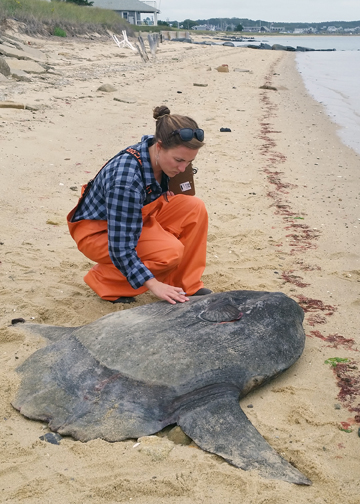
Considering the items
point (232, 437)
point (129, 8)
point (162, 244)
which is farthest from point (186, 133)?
point (129, 8)

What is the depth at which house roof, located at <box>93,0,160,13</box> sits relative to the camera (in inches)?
2083

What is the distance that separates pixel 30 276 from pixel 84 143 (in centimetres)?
399

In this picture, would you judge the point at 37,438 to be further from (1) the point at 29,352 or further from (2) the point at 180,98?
(2) the point at 180,98

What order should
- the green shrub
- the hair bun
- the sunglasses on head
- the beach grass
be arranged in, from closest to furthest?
the sunglasses on head < the hair bun < the beach grass < the green shrub

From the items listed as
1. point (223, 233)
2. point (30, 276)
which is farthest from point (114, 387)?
point (223, 233)

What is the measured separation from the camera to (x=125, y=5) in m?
54.2

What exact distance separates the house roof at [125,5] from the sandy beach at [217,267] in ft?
156

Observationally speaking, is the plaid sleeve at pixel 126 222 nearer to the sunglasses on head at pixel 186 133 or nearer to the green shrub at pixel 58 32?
the sunglasses on head at pixel 186 133

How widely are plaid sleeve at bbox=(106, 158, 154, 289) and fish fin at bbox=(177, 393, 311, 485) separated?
0.86 m

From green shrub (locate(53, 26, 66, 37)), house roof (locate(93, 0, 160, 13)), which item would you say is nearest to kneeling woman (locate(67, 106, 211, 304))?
green shrub (locate(53, 26, 66, 37))

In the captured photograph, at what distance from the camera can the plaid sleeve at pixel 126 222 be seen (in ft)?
9.59

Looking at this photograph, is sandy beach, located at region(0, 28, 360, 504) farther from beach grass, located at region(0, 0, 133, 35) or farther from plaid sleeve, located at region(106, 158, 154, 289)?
beach grass, located at region(0, 0, 133, 35)

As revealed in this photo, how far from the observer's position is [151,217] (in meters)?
3.47

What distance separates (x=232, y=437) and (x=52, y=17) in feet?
78.5
